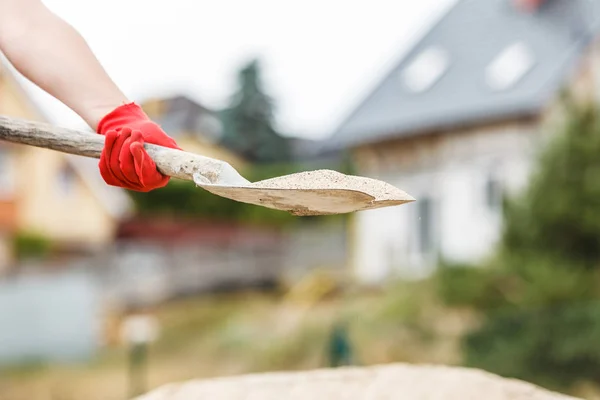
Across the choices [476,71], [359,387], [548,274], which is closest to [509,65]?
[476,71]

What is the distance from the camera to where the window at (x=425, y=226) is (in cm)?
849

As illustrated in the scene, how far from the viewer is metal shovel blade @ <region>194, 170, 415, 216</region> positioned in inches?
36.8

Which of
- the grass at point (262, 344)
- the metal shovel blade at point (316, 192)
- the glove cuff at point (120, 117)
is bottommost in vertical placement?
the grass at point (262, 344)

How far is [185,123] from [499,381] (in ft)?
33.3

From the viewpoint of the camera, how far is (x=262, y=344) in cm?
677

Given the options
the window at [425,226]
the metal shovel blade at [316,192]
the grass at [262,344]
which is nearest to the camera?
the metal shovel blade at [316,192]

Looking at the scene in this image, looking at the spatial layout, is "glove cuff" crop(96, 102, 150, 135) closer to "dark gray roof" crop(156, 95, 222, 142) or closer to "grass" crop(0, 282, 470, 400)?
"grass" crop(0, 282, 470, 400)

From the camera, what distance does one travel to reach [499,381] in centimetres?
175

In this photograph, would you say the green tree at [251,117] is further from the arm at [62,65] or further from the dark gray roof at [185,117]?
the arm at [62,65]

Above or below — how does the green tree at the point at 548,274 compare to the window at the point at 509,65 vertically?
below

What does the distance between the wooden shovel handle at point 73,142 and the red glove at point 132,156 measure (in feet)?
0.05

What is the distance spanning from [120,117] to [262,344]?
230 inches

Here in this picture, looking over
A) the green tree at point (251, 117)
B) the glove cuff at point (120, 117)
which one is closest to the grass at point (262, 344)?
the glove cuff at point (120, 117)

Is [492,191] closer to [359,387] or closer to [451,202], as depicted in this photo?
[451,202]
